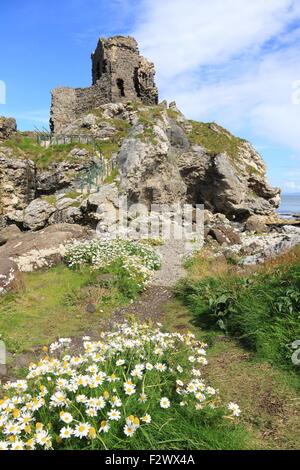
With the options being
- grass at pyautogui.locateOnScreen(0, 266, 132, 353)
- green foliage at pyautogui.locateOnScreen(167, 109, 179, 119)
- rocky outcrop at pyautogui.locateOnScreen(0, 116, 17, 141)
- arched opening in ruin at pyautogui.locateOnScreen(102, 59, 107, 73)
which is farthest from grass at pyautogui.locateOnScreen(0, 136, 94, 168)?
arched opening in ruin at pyautogui.locateOnScreen(102, 59, 107, 73)

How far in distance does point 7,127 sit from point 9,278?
792 inches

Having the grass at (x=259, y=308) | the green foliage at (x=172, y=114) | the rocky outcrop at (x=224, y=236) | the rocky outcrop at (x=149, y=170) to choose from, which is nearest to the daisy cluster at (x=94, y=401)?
the grass at (x=259, y=308)

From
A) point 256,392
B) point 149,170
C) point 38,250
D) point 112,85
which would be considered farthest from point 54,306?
point 112,85

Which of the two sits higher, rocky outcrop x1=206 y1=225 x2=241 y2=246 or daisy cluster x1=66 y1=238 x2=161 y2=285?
rocky outcrop x1=206 y1=225 x2=241 y2=246

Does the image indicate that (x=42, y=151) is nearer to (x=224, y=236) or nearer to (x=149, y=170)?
(x=149, y=170)

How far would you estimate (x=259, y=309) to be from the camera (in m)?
6.51

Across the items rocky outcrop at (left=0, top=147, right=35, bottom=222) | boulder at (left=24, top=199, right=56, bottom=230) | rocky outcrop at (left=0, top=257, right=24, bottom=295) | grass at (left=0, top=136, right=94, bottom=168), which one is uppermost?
grass at (left=0, top=136, right=94, bottom=168)

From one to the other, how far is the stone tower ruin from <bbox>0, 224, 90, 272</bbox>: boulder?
25931 mm

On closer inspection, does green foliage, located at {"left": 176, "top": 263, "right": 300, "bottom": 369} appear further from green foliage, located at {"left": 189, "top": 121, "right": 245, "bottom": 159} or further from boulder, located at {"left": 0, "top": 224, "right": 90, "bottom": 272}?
green foliage, located at {"left": 189, "top": 121, "right": 245, "bottom": 159}

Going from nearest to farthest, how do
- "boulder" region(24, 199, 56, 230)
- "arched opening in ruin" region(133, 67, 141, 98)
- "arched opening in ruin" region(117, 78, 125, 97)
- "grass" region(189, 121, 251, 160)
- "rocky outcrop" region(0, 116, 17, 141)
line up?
"boulder" region(24, 199, 56, 230)
"rocky outcrop" region(0, 116, 17, 141)
"grass" region(189, 121, 251, 160)
"arched opening in ruin" region(117, 78, 125, 97)
"arched opening in ruin" region(133, 67, 141, 98)

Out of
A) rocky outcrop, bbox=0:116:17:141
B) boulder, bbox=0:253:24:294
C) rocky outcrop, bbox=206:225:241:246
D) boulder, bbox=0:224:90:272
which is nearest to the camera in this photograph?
boulder, bbox=0:253:24:294

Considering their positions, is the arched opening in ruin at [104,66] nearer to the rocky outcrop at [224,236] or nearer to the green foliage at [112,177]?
the green foliage at [112,177]

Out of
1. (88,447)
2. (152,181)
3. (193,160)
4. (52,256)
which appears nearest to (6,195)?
(152,181)

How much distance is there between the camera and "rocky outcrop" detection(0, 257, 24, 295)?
9195mm
